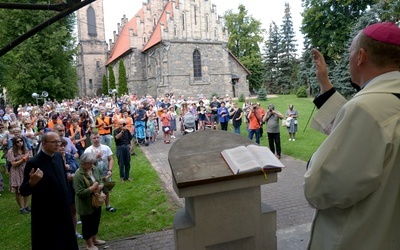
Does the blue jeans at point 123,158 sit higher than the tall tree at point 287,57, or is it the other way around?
the tall tree at point 287,57

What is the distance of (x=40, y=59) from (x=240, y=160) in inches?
1281

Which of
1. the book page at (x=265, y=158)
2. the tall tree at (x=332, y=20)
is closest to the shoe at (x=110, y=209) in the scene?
the book page at (x=265, y=158)

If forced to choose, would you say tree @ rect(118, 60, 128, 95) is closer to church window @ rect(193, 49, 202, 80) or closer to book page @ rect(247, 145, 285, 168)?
church window @ rect(193, 49, 202, 80)

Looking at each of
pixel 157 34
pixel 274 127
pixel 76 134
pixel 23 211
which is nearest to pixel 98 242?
pixel 23 211

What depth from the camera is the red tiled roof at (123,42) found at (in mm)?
47997

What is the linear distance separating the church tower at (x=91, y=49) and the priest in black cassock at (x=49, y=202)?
176 ft

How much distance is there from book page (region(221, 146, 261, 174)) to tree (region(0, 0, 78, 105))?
29.0 metres

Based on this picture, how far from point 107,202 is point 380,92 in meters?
6.60

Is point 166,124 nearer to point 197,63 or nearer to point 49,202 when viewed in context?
point 49,202

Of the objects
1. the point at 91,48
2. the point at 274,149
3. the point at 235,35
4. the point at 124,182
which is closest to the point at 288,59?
the point at 235,35

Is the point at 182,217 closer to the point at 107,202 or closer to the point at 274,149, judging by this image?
the point at 107,202

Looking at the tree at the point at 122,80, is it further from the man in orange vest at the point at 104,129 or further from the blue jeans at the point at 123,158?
the blue jeans at the point at 123,158

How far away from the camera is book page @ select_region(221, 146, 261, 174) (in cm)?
295

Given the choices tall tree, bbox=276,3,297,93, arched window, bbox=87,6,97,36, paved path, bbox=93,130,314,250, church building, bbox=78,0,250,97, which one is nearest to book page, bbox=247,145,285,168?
paved path, bbox=93,130,314,250
